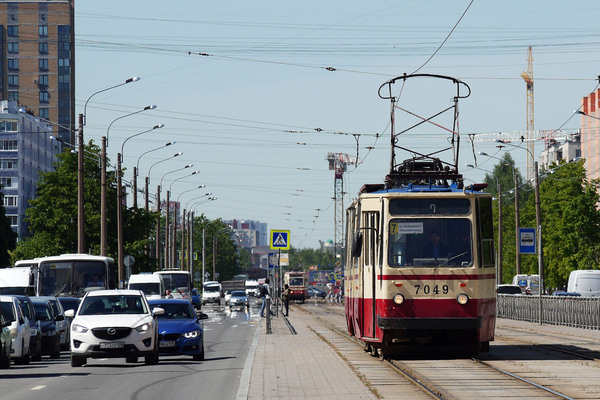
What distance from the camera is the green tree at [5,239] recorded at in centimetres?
10731

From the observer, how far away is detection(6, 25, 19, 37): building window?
170 metres

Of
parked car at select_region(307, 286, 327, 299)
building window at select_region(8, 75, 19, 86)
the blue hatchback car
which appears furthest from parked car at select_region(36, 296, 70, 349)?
building window at select_region(8, 75, 19, 86)

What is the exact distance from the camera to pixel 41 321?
27.7 m

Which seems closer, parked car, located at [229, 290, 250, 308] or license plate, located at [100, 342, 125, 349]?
license plate, located at [100, 342, 125, 349]

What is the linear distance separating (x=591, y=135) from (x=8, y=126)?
6866 centimetres

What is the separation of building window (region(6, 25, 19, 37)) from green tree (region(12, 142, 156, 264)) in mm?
94835

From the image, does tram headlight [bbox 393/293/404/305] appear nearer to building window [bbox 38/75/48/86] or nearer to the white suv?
the white suv

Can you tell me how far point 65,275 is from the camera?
149 ft

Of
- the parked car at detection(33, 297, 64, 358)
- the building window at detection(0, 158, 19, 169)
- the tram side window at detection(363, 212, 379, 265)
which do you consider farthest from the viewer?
the building window at detection(0, 158, 19, 169)

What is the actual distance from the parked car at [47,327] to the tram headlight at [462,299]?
10.6 m

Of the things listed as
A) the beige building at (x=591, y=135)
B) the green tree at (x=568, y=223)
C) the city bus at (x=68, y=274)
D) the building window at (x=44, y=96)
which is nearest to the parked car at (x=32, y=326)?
the city bus at (x=68, y=274)

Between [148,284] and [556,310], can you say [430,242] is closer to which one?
[556,310]

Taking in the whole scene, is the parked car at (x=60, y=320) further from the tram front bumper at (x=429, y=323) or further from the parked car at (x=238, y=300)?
the parked car at (x=238, y=300)

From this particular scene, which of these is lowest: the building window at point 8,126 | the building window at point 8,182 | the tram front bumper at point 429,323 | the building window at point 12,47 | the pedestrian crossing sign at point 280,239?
the tram front bumper at point 429,323
